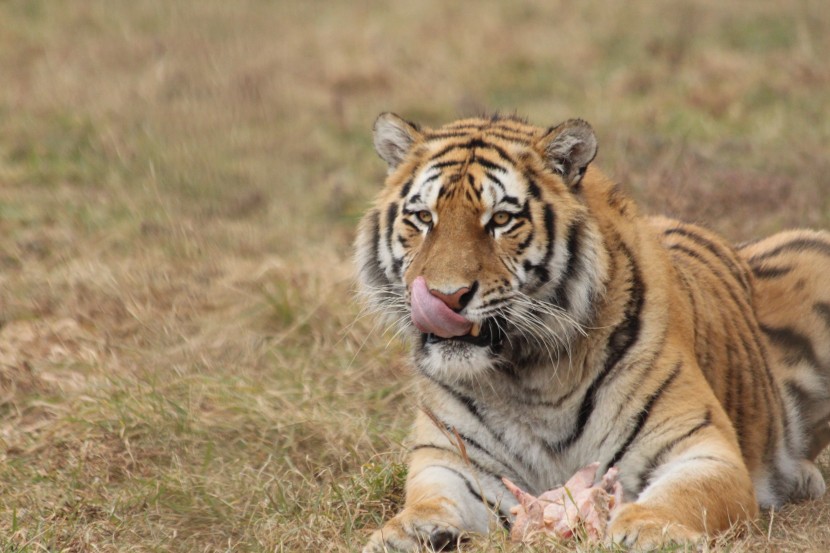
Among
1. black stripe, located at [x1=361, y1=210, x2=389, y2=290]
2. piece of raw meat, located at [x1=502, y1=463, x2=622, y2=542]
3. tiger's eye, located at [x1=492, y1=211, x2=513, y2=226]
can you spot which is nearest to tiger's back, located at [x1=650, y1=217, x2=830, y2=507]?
piece of raw meat, located at [x1=502, y1=463, x2=622, y2=542]

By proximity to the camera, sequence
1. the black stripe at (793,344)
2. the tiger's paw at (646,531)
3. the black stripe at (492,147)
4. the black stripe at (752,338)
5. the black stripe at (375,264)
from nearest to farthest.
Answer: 1. the tiger's paw at (646,531)
2. the black stripe at (492,147)
3. the black stripe at (375,264)
4. the black stripe at (752,338)
5. the black stripe at (793,344)

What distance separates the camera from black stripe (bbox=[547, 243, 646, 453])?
3949mm

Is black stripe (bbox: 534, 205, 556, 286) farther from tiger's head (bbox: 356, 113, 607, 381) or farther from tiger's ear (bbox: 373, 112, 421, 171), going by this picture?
tiger's ear (bbox: 373, 112, 421, 171)

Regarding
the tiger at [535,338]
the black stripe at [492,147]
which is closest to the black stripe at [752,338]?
the tiger at [535,338]

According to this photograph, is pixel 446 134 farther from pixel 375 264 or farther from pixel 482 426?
pixel 482 426

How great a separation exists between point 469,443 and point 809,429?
1.53 metres

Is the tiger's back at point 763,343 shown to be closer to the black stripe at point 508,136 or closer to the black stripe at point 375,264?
the black stripe at point 508,136


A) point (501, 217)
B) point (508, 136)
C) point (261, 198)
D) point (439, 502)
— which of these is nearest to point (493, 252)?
point (501, 217)

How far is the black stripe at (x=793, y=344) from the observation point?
4.91 m

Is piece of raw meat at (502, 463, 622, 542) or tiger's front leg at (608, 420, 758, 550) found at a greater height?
tiger's front leg at (608, 420, 758, 550)

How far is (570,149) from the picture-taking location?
13.1 feet

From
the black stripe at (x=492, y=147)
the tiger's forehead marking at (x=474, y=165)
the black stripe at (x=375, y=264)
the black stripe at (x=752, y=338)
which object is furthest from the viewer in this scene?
the black stripe at (x=752, y=338)

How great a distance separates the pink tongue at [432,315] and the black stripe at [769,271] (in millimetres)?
1904

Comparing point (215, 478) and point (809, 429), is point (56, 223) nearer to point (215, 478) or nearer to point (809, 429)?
point (215, 478)
